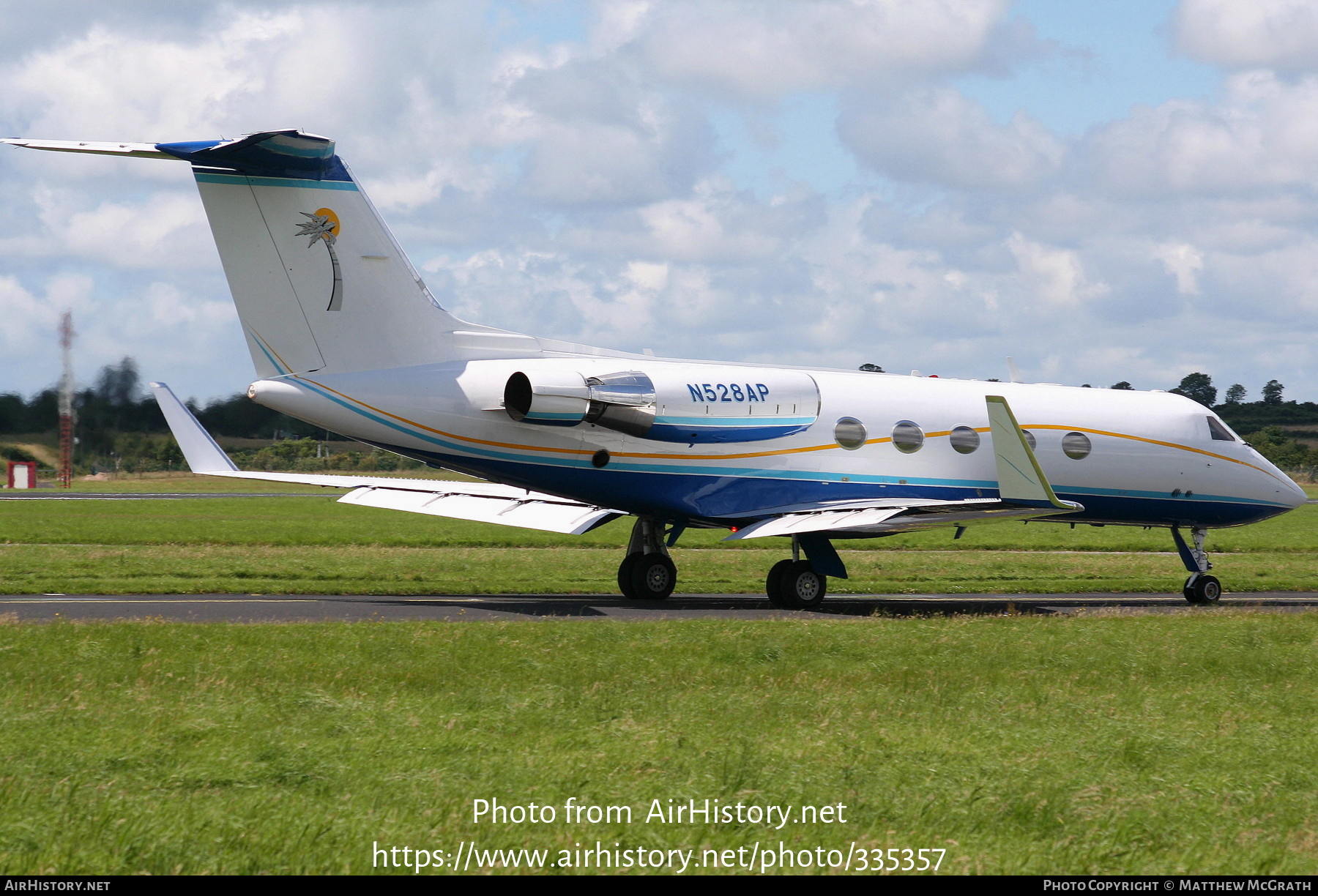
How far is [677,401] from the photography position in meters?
19.9

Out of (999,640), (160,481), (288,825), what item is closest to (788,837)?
(288,825)

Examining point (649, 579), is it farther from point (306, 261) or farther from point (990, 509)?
point (306, 261)

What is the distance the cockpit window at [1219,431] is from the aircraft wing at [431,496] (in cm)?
1192

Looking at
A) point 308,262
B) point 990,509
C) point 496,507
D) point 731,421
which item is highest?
point 308,262

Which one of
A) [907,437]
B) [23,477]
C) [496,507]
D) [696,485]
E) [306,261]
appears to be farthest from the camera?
[23,477]

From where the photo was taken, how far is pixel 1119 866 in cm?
646

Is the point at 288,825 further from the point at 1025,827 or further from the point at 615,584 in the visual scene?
the point at 615,584

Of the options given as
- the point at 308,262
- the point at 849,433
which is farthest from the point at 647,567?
the point at 308,262

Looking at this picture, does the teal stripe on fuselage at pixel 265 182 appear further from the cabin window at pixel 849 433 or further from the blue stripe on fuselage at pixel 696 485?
the cabin window at pixel 849 433

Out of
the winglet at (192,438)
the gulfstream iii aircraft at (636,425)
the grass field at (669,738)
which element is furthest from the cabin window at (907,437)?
the winglet at (192,438)

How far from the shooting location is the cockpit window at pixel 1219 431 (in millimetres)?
24750

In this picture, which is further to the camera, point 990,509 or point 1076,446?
point 1076,446

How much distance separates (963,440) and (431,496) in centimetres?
934

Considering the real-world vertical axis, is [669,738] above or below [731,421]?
below
